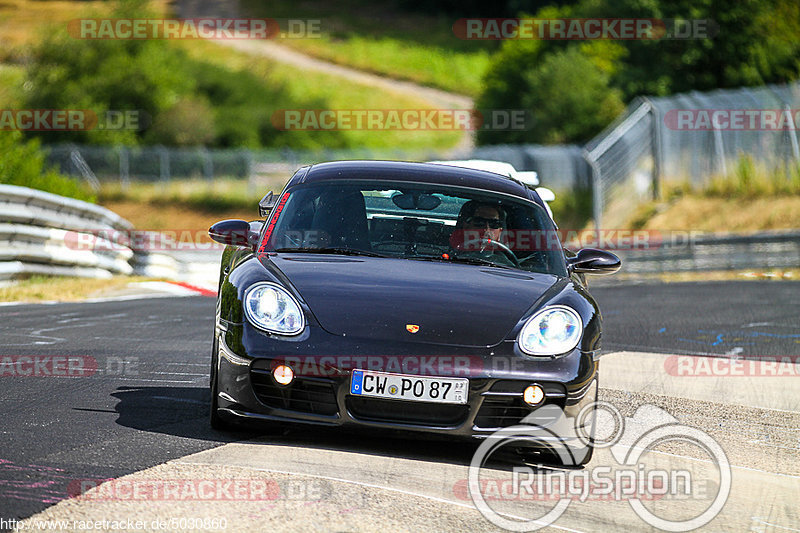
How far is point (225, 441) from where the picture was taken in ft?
19.4

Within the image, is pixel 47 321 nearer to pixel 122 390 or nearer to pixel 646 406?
pixel 122 390

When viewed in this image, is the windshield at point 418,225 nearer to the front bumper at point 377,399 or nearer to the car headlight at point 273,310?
the car headlight at point 273,310

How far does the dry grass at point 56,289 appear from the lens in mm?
13930

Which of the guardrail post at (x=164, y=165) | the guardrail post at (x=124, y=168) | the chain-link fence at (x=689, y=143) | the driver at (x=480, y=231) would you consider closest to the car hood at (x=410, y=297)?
the driver at (x=480, y=231)

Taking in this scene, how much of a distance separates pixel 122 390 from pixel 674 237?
14956 millimetres

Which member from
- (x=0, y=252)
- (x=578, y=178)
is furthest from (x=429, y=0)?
(x=0, y=252)

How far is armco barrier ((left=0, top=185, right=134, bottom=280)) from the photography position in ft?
46.9

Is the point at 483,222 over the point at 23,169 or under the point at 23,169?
under

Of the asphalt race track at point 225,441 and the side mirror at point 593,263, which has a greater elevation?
the side mirror at point 593,263

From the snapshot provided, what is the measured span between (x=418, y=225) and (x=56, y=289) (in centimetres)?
887

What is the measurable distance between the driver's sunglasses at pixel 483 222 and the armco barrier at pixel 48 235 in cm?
826

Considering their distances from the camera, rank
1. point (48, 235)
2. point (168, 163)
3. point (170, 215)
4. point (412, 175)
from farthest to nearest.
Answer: point (168, 163), point (170, 215), point (48, 235), point (412, 175)

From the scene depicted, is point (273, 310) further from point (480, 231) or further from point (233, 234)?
point (480, 231)

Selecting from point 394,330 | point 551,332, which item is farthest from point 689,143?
point 394,330
